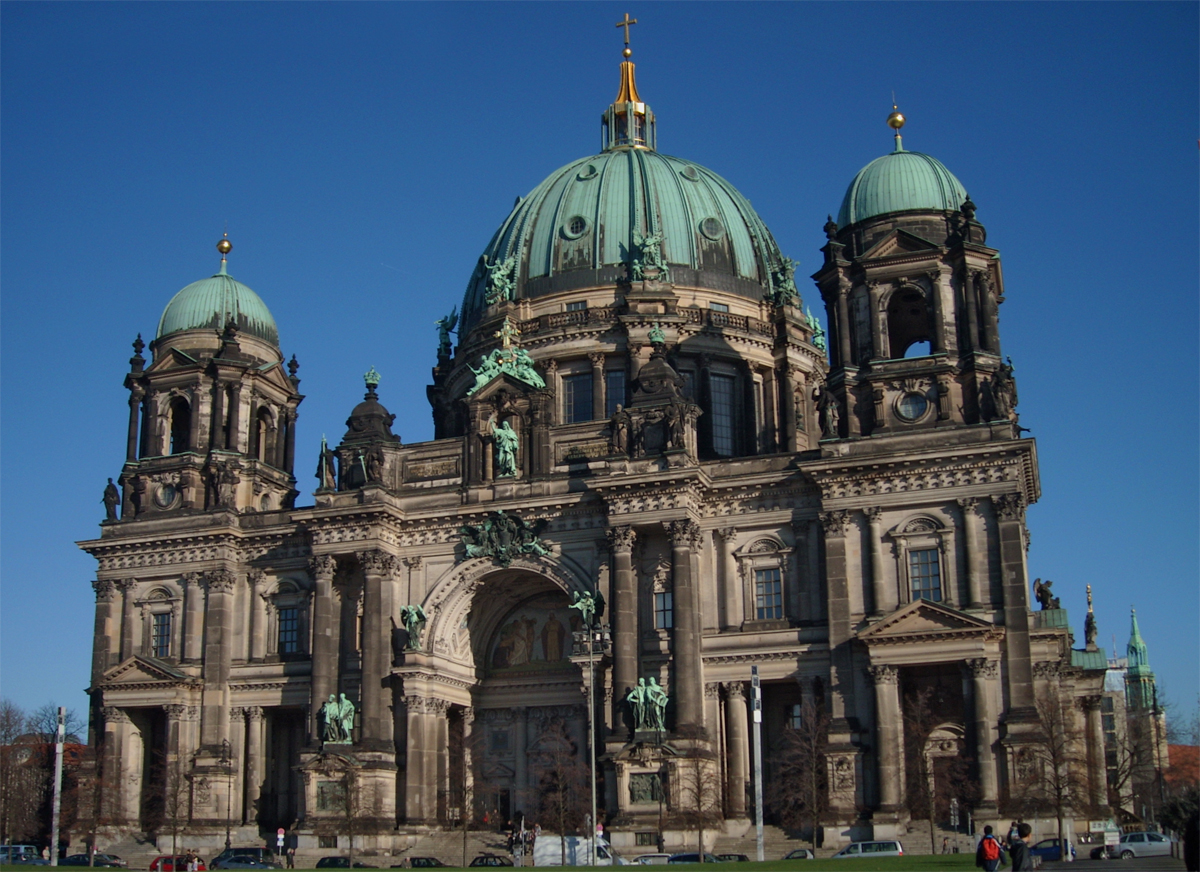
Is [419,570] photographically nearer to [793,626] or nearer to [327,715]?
[327,715]

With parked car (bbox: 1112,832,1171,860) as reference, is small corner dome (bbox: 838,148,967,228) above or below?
above

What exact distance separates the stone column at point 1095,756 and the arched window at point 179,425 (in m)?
44.2

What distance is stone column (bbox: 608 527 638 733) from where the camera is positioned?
57781 millimetres

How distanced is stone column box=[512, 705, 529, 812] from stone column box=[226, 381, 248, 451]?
61.8 feet

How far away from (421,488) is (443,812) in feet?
46.8

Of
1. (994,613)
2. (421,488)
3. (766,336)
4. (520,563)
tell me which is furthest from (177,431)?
(994,613)

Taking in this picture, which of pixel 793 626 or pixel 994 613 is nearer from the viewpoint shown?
pixel 994 613

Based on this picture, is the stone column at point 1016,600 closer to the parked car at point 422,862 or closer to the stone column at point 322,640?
the parked car at point 422,862

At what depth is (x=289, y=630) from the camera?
67.2m

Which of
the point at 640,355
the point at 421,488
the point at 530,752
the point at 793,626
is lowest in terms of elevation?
the point at 530,752

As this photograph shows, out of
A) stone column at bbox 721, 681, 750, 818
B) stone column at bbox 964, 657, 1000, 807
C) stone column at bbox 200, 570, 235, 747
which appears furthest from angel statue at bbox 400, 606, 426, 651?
stone column at bbox 964, 657, 1000, 807

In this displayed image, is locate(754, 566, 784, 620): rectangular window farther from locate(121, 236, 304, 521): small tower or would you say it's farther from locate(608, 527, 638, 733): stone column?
locate(121, 236, 304, 521): small tower

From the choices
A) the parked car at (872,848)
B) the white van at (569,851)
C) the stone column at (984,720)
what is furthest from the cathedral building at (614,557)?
the parked car at (872,848)

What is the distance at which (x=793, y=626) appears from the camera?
2308 inches
